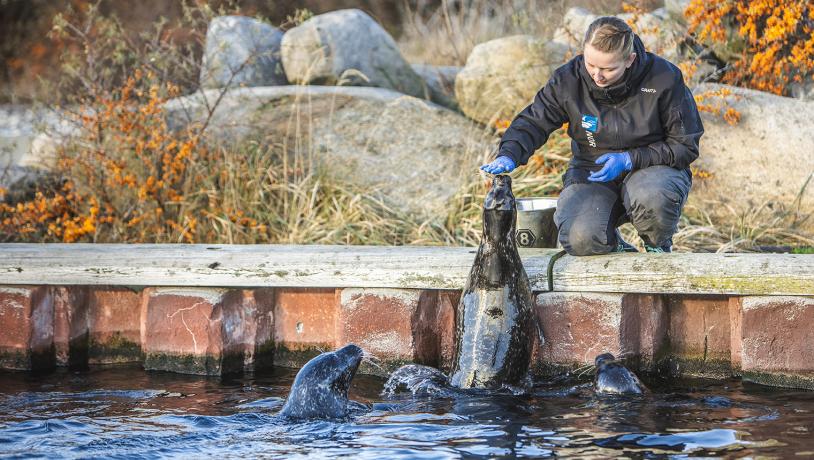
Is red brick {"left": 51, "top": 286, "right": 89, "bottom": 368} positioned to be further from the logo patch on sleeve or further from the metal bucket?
the logo patch on sleeve

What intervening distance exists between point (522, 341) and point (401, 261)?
0.74m

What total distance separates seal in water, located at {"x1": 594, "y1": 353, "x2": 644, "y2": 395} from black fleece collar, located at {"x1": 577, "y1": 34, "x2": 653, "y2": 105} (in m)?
1.41

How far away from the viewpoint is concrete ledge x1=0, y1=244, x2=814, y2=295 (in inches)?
188

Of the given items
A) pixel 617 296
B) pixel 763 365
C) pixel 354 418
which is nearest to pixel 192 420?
pixel 354 418

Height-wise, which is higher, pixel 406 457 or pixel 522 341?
pixel 522 341

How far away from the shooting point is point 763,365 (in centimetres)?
481

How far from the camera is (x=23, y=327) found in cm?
571

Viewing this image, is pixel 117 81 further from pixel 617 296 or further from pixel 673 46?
pixel 617 296

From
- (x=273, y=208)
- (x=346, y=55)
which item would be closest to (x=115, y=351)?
(x=273, y=208)

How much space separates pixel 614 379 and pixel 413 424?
0.99 meters

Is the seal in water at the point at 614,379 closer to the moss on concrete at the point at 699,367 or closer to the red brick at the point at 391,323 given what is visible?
the moss on concrete at the point at 699,367

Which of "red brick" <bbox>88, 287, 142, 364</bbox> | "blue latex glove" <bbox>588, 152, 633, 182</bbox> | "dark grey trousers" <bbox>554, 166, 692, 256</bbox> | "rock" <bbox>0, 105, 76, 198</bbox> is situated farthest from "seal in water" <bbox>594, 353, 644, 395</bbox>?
"rock" <bbox>0, 105, 76, 198</bbox>

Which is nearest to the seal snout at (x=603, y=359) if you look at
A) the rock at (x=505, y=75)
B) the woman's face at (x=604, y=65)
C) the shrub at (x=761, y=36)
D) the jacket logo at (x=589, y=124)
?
the jacket logo at (x=589, y=124)

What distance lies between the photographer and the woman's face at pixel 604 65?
5.14 meters
